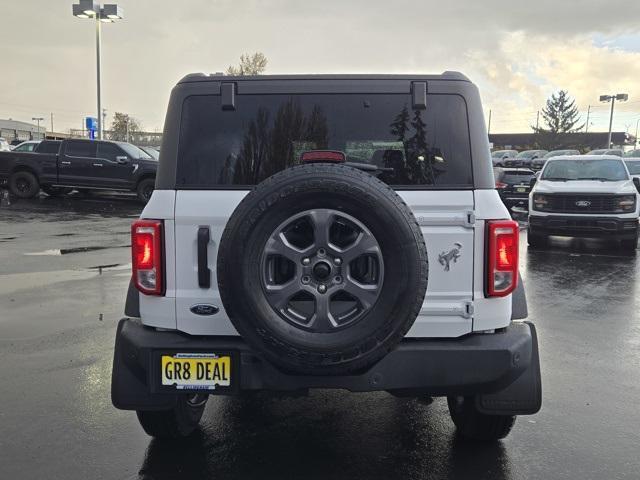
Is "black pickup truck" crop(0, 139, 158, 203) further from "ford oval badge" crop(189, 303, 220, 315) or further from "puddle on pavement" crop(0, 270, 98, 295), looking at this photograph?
"ford oval badge" crop(189, 303, 220, 315)

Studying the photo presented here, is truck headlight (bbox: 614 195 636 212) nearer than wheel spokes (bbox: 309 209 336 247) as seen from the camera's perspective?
No

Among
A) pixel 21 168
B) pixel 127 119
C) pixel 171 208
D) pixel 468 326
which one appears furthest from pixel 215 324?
pixel 127 119

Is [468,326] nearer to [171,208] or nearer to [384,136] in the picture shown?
[384,136]

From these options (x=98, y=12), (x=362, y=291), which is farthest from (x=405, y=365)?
(x=98, y=12)

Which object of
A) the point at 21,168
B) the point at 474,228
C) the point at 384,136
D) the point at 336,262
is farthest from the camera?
the point at 21,168

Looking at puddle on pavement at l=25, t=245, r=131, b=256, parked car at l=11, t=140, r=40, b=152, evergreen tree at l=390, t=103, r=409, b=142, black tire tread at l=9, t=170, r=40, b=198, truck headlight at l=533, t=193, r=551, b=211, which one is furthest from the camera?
parked car at l=11, t=140, r=40, b=152

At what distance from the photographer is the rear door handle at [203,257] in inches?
116

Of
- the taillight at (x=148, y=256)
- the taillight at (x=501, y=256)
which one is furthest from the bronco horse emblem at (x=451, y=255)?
the taillight at (x=148, y=256)

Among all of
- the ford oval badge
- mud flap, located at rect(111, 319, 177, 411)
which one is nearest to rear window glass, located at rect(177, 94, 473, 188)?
the ford oval badge

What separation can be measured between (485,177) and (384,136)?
55cm

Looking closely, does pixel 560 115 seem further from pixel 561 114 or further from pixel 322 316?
pixel 322 316

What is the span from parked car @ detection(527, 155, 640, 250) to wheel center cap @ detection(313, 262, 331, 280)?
959 centimetres

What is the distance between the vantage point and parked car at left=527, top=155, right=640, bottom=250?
35.9 ft

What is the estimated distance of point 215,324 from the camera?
3.02 meters
